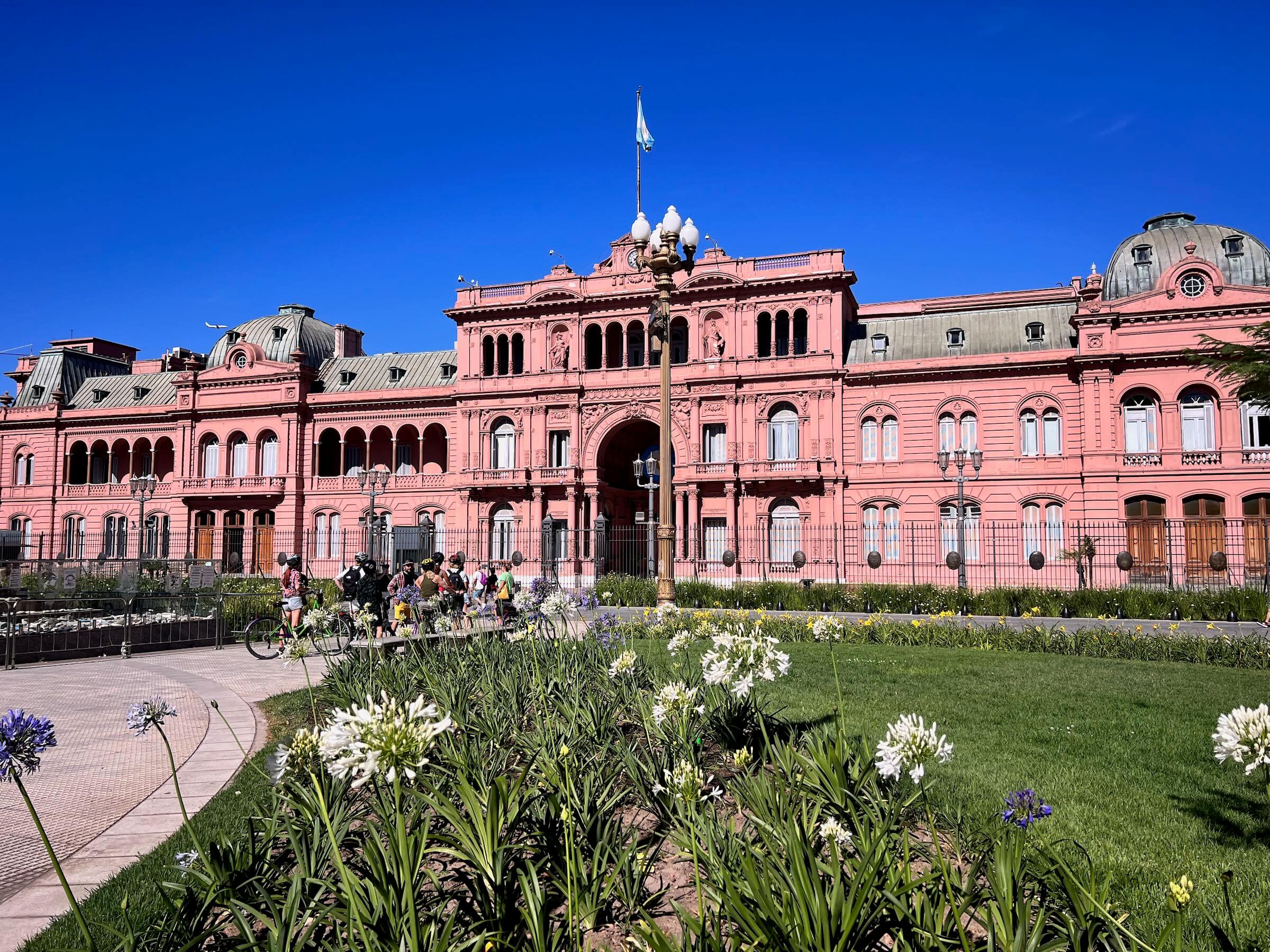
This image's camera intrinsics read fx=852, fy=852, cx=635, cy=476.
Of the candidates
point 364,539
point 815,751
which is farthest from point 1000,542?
point 815,751

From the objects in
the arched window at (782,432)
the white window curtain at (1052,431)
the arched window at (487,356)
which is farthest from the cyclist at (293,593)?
the white window curtain at (1052,431)

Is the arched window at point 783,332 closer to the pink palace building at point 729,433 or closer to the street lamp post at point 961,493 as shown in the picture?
the pink palace building at point 729,433

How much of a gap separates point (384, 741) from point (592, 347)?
39.0 metres

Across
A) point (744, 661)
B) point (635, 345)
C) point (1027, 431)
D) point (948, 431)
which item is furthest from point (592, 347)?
point (744, 661)

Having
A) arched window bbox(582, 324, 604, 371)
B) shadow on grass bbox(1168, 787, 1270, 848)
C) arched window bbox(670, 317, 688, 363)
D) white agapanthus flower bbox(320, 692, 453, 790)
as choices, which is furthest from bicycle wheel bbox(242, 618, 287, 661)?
arched window bbox(670, 317, 688, 363)

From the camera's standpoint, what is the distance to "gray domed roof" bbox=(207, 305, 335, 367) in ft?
152

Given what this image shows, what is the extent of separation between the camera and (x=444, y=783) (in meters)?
4.68

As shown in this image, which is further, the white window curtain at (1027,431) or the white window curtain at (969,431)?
the white window curtain at (969,431)

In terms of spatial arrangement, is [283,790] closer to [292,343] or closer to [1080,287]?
[1080,287]

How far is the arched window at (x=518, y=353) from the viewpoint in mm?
41469

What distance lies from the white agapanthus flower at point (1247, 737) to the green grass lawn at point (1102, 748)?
1273mm

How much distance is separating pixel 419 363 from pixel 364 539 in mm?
11286

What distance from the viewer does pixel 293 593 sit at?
51.3 feet

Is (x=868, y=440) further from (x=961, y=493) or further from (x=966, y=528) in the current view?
(x=961, y=493)
